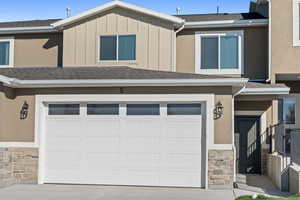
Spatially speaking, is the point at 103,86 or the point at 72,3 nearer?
the point at 103,86

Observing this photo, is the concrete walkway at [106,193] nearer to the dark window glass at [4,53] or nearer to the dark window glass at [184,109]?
the dark window glass at [184,109]

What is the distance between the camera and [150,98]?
12859mm

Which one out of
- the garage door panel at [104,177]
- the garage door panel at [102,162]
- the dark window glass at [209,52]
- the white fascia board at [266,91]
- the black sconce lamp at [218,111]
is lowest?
the garage door panel at [104,177]

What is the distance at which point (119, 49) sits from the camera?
17672 millimetres

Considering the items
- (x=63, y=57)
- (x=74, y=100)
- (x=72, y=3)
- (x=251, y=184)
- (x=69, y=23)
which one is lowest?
(x=251, y=184)

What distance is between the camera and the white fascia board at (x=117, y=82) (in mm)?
12342

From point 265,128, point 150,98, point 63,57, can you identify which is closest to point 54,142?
point 150,98

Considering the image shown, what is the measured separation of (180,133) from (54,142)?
3819 mm

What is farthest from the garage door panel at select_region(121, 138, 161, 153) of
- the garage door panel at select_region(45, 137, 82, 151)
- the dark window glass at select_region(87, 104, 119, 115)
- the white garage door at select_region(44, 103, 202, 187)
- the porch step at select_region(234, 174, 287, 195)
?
the porch step at select_region(234, 174, 287, 195)

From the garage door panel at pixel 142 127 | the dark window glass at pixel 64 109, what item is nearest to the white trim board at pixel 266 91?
the garage door panel at pixel 142 127

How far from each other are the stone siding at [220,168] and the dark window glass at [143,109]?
2014 millimetres

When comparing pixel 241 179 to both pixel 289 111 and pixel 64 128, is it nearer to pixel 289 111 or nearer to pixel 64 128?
pixel 289 111

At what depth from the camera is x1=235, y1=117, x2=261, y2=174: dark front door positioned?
55.8ft

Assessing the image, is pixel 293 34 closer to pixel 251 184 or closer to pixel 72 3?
pixel 251 184
